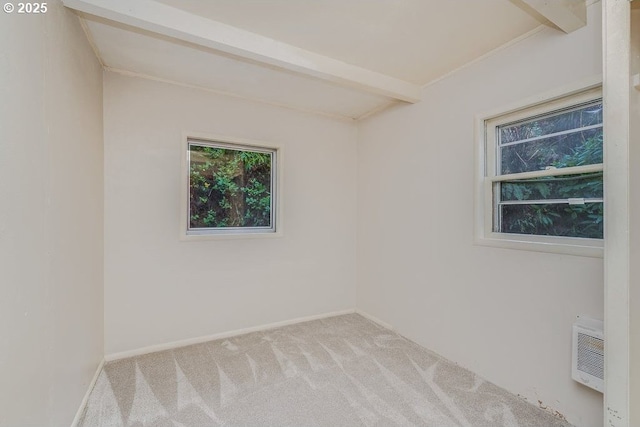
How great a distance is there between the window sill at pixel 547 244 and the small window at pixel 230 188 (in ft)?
6.73

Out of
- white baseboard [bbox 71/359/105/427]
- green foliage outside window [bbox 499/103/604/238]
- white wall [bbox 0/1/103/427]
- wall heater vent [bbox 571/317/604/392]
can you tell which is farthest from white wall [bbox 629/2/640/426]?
white baseboard [bbox 71/359/105/427]

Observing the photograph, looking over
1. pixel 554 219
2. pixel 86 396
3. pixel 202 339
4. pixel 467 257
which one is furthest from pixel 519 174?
pixel 86 396

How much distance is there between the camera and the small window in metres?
2.76

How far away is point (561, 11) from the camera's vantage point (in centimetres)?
155

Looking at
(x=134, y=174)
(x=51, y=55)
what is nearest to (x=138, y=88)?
(x=134, y=174)

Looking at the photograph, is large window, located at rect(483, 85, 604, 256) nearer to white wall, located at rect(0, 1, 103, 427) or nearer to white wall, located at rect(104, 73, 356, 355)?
white wall, located at rect(104, 73, 356, 355)

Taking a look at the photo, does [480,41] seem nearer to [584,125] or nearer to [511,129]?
[511,129]

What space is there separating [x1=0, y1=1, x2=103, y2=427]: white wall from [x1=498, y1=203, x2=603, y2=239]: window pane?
2704 millimetres

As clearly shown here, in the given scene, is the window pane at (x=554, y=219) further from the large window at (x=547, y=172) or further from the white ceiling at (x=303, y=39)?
the white ceiling at (x=303, y=39)

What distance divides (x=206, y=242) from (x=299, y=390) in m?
1.52

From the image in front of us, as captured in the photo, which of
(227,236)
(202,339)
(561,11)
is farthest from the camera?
(227,236)

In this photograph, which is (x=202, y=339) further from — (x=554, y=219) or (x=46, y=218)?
(x=554, y=219)

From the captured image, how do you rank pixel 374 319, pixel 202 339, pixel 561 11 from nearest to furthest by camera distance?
1. pixel 561 11
2. pixel 202 339
3. pixel 374 319

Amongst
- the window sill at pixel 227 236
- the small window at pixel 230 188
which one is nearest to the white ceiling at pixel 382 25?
the small window at pixel 230 188
